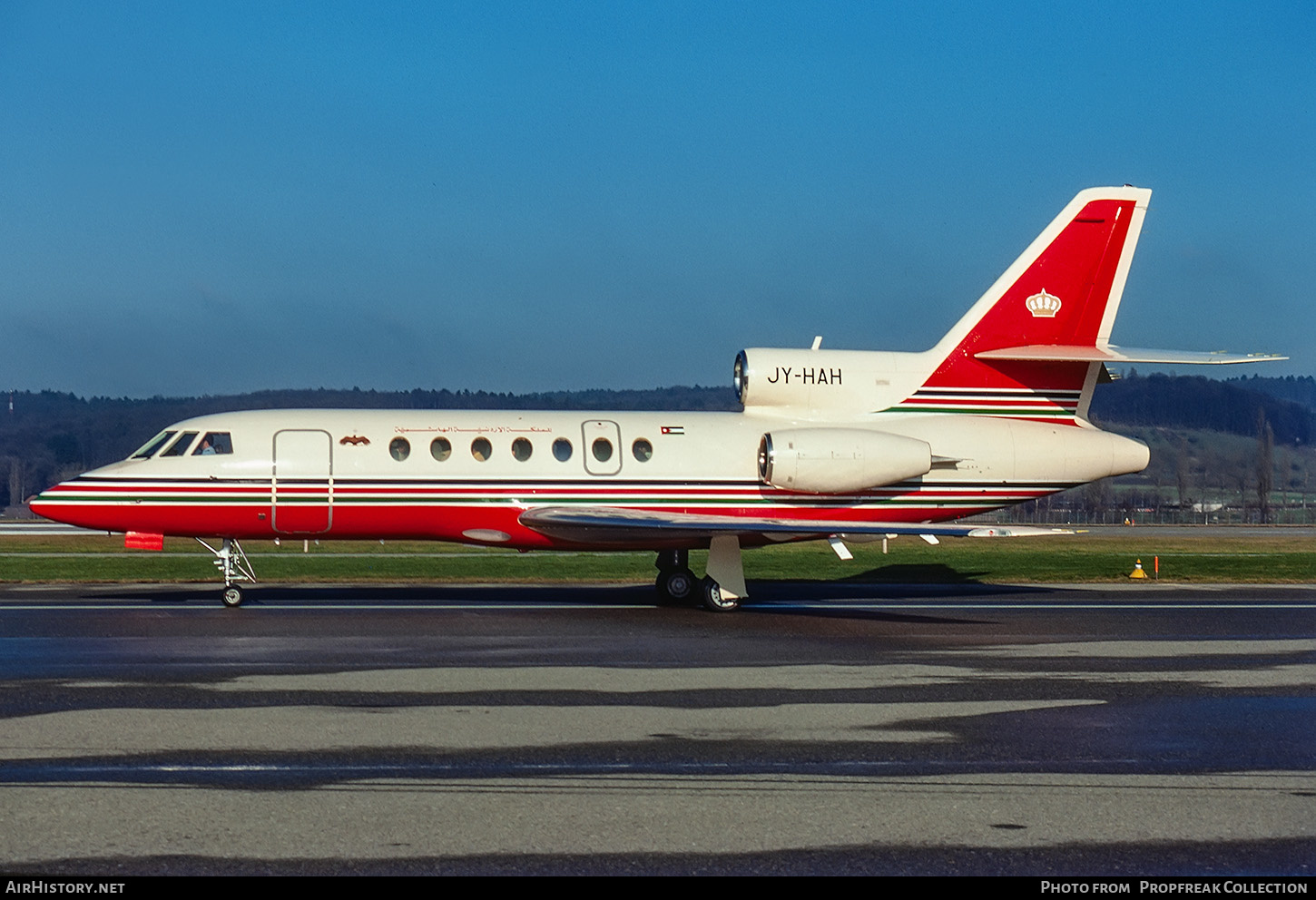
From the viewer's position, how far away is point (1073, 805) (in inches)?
340

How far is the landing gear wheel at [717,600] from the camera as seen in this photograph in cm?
2212

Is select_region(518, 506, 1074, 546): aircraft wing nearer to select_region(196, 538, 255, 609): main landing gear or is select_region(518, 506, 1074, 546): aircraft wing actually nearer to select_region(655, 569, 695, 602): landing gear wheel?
select_region(655, 569, 695, 602): landing gear wheel

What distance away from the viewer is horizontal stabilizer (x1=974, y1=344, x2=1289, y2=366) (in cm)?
2208

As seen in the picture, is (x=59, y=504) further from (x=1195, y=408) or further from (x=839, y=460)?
(x=1195, y=408)

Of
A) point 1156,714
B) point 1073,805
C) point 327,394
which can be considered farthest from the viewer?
point 327,394

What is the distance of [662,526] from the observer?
69.1 feet

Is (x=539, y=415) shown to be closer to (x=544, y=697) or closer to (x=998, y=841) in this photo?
(x=544, y=697)

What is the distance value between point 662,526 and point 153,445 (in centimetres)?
882

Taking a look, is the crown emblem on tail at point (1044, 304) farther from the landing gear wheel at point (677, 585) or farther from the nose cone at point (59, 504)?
the nose cone at point (59, 504)

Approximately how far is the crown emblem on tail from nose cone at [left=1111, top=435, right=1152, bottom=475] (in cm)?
257

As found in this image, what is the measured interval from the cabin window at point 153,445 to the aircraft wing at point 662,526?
6207 mm
